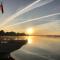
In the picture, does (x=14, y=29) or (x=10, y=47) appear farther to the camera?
(x=10, y=47)

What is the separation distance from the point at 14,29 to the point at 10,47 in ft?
1.75

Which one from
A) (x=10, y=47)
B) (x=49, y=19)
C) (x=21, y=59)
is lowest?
(x=21, y=59)

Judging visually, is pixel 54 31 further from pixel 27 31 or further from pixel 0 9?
pixel 0 9

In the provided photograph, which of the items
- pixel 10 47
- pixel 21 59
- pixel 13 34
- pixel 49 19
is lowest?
pixel 21 59

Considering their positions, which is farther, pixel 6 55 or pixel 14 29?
pixel 6 55

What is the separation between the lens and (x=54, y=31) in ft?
14.0

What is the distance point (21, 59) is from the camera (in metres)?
4.93

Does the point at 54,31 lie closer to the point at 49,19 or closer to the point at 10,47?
the point at 49,19

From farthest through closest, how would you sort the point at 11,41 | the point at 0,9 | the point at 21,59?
the point at 21,59, the point at 11,41, the point at 0,9

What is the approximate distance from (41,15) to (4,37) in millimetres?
940

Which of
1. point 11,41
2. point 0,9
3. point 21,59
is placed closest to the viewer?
point 0,9

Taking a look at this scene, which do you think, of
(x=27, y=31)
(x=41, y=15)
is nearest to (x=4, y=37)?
(x=27, y=31)

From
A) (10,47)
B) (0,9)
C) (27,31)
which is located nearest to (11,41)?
(10,47)

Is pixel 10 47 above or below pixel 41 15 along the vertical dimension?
below
